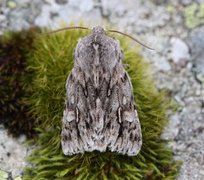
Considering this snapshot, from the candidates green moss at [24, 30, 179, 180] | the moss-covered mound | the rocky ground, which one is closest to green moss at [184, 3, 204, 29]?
the rocky ground

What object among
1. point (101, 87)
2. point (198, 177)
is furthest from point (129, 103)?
point (198, 177)

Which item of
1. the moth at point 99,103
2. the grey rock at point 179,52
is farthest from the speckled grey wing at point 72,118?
the grey rock at point 179,52

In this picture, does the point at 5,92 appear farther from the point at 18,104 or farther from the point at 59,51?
the point at 59,51

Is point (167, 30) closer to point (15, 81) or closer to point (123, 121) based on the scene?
point (123, 121)

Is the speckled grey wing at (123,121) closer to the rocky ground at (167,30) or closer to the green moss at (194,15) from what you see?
the rocky ground at (167,30)

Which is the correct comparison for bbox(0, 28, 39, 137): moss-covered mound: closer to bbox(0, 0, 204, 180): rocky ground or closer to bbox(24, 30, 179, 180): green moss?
bbox(24, 30, 179, 180): green moss

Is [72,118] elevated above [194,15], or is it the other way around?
[194,15]

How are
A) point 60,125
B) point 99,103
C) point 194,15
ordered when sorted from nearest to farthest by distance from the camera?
point 99,103, point 60,125, point 194,15

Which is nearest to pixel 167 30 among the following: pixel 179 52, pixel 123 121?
pixel 179 52
